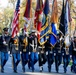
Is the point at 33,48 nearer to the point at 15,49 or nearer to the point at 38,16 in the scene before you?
the point at 15,49

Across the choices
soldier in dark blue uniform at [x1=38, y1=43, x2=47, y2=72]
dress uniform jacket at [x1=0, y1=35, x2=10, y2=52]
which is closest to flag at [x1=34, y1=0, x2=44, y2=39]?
soldier in dark blue uniform at [x1=38, y1=43, x2=47, y2=72]

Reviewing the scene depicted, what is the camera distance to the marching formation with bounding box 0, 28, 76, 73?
16.8m

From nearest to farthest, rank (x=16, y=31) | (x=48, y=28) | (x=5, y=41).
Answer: (x=5, y=41)
(x=16, y=31)
(x=48, y=28)

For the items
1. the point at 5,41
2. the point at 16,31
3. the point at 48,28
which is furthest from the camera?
the point at 48,28

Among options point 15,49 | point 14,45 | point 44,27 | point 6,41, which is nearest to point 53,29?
point 44,27

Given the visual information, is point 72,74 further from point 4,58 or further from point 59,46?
point 4,58

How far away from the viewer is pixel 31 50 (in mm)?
17609

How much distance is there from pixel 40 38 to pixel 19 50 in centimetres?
149

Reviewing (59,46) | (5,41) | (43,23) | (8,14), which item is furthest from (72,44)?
(8,14)

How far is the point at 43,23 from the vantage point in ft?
62.6

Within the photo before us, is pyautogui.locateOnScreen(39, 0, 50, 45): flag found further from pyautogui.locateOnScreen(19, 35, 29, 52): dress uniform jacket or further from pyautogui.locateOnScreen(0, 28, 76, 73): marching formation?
pyautogui.locateOnScreen(19, 35, 29, 52): dress uniform jacket

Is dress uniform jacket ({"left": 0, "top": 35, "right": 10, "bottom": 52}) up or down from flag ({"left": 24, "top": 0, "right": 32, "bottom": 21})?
down

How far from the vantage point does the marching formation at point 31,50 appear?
1675cm

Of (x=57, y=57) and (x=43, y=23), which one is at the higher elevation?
(x=43, y=23)
